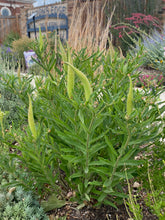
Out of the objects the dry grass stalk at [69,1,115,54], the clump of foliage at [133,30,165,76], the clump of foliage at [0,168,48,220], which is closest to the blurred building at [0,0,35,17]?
the clump of foliage at [133,30,165,76]

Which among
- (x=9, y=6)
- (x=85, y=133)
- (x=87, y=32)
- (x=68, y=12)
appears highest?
(x=9, y=6)

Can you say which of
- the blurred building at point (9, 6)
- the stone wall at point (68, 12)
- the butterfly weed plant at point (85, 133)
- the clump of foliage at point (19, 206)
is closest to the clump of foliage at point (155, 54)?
the butterfly weed plant at point (85, 133)

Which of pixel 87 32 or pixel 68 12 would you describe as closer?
pixel 87 32

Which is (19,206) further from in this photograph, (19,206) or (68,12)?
(68,12)

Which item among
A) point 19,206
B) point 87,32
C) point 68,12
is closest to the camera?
point 19,206

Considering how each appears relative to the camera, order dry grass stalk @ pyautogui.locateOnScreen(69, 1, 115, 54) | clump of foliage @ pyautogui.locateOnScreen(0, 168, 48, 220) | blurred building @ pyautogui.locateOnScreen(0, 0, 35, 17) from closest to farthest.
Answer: clump of foliage @ pyautogui.locateOnScreen(0, 168, 48, 220), dry grass stalk @ pyautogui.locateOnScreen(69, 1, 115, 54), blurred building @ pyautogui.locateOnScreen(0, 0, 35, 17)

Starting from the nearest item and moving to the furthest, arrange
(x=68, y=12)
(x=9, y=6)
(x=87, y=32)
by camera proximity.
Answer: (x=87, y=32), (x=68, y=12), (x=9, y=6)

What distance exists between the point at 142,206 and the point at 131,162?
529 millimetres

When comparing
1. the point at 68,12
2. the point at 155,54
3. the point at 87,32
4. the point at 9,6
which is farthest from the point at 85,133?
the point at 9,6

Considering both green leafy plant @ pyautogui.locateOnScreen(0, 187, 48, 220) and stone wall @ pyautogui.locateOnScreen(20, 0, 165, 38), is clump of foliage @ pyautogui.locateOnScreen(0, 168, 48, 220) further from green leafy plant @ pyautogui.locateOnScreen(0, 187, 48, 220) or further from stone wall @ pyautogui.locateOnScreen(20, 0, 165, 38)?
stone wall @ pyautogui.locateOnScreen(20, 0, 165, 38)

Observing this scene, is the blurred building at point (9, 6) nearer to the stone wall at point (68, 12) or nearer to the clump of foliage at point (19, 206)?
the stone wall at point (68, 12)

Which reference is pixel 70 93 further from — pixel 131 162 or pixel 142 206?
pixel 142 206

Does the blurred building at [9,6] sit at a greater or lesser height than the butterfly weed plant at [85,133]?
greater

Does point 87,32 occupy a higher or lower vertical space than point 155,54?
higher
